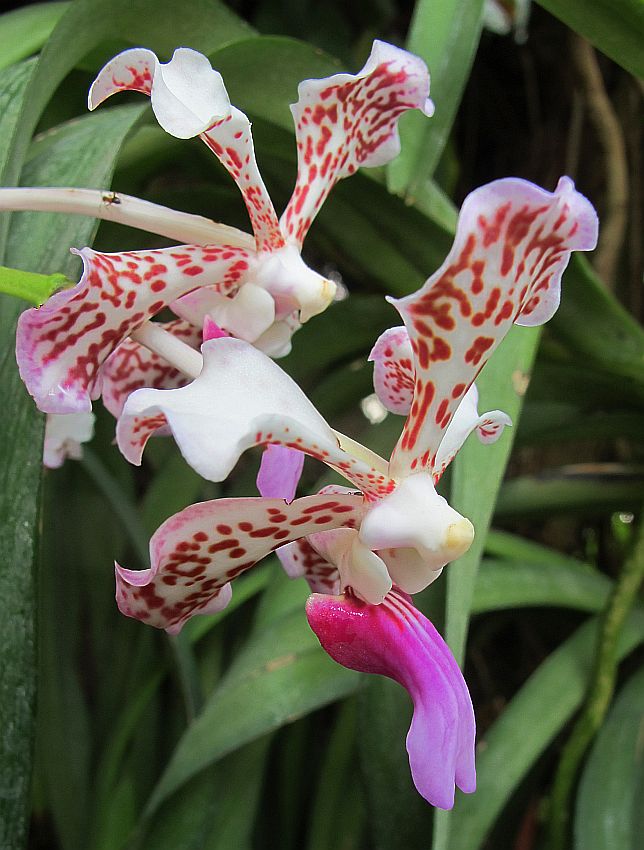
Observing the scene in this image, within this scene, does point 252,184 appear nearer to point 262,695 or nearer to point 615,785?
point 262,695

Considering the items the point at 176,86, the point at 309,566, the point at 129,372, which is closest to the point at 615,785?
the point at 309,566

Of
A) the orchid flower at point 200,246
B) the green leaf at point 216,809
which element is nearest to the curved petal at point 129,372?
the orchid flower at point 200,246

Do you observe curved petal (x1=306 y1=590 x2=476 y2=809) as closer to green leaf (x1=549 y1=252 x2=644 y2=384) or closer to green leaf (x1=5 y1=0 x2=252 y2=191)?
green leaf (x1=5 y1=0 x2=252 y2=191)

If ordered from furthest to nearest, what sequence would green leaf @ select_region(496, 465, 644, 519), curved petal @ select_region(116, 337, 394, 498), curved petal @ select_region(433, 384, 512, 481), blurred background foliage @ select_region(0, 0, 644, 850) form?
1. green leaf @ select_region(496, 465, 644, 519)
2. blurred background foliage @ select_region(0, 0, 644, 850)
3. curved petal @ select_region(433, 384, 512, 481)
4. curved petal @ select_region(116, 337, 394, 498)

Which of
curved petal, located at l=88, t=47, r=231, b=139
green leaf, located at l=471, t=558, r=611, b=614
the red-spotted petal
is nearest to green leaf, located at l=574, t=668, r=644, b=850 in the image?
green leaf, located at l=471, t=558, r=611, b=614

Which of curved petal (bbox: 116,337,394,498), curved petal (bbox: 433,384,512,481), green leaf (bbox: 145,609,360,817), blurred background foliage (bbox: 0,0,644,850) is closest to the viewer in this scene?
curved petal (bbox: 116,337,394,498)

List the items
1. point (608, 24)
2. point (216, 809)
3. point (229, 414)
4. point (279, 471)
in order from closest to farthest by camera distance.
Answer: point (229, 414), point (279, 471), point (608, 24), point (216, 809)
